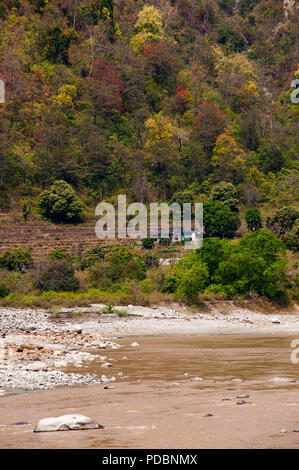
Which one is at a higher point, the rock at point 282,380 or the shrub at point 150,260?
the rock at point 282,380

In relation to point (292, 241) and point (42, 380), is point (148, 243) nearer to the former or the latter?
point (292, 241)

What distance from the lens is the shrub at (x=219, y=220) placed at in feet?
245

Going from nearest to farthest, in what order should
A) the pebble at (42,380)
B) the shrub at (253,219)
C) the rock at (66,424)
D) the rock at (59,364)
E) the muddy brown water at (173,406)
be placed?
the muddy brown water at (173,406), the rock at (66,424), the pebble at (42,380), the rock at (59,364), the shrub at (253,219)

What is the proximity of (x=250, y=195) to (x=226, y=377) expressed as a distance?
6648 cm

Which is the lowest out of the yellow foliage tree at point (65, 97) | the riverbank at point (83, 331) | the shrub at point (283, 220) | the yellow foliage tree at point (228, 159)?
the riverbank at point (83, 331)

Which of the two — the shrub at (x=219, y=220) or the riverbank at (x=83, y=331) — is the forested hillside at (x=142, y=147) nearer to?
the shrub at (x=219, y=220)

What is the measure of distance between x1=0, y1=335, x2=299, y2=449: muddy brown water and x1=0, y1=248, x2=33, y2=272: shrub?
37.1m

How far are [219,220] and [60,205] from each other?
16.6 meters

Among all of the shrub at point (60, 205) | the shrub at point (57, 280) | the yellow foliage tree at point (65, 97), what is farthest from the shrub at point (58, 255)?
the yellow foliage tree at point (65, 97)

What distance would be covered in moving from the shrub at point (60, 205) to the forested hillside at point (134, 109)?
14.8 feet

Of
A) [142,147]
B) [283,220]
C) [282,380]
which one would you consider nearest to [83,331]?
[282,380]

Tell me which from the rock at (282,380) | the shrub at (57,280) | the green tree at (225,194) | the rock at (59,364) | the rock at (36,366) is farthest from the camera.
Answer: the green tree at (225,194)

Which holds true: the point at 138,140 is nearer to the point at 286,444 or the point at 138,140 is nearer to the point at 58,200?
the point at 58,200

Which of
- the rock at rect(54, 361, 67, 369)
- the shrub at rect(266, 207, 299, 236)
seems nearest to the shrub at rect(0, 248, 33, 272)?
the shrub at rect(266, 207, 299, 236)
